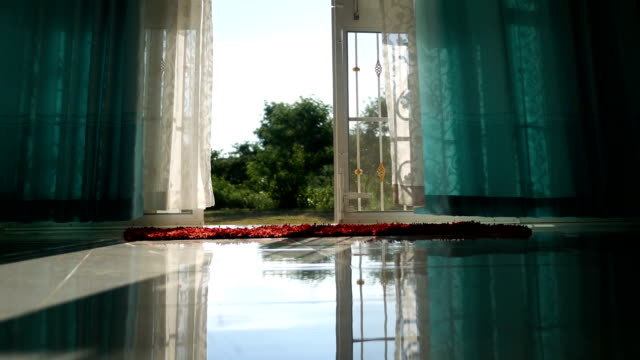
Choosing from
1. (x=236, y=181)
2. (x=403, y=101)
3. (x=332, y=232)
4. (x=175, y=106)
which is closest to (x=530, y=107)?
(x=403, y=101)

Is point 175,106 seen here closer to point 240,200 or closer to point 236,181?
point 240,200

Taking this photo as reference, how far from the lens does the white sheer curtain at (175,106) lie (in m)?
2.50

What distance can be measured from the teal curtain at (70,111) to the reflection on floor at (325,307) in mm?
853

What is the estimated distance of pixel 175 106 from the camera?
2.55m

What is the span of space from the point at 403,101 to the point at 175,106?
1.47 m

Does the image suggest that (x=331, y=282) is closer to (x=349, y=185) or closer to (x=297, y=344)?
(x=297, y=344)

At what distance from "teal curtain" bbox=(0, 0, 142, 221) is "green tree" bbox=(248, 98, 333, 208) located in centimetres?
352

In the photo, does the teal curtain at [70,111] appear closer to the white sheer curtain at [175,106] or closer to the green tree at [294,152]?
the white sheer curtain at [175,106]

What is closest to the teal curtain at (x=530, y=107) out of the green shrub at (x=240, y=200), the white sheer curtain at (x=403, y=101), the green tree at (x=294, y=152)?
the white sheer curtain at (x=403, y=101)

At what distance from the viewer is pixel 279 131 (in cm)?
667

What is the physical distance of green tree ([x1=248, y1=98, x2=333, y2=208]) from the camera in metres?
5.88

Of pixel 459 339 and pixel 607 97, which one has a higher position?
pixel 607 97

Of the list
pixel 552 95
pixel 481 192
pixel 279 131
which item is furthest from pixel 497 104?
pixel 279 131

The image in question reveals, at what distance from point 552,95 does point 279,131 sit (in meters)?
4.65
